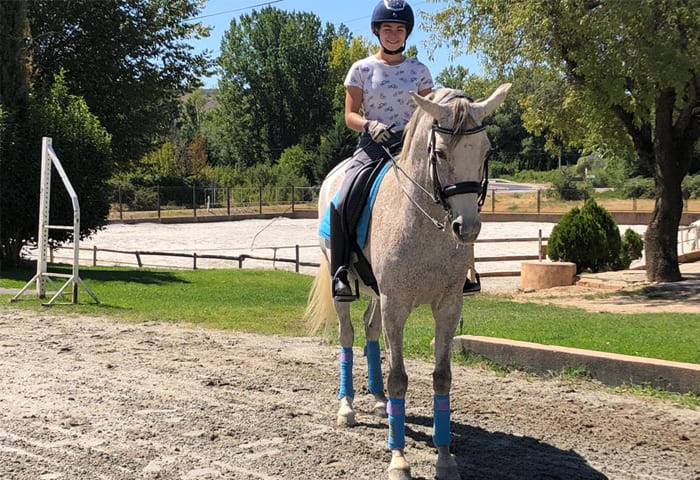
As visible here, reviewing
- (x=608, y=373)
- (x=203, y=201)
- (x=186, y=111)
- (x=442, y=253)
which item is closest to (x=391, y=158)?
(x=442, y=253)

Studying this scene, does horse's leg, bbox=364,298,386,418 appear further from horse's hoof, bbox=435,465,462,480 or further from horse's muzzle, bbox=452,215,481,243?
horse's muzzle, bbox=452,215,481,243

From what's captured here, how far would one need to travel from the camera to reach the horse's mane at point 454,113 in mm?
4512

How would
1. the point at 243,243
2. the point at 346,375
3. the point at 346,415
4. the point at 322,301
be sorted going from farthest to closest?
1. the point at 243,243
2. the point at 322,301
3. the point at 346,375
4. the point at 346,415

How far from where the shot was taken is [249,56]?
291ft

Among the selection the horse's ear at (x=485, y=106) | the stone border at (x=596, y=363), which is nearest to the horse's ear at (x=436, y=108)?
the horse's ear at (x=485, y=106)

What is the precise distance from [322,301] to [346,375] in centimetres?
129

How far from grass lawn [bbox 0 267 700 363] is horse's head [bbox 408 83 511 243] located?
15.1ft

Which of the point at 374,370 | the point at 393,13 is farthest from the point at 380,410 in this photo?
the point at 393,13

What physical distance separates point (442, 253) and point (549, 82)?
56.7 feet

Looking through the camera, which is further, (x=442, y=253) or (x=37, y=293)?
(x=37, y=293)

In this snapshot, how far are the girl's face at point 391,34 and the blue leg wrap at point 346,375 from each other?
252 centimetres

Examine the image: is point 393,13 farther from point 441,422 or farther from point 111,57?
point 111,57

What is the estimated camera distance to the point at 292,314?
13312 millimetres

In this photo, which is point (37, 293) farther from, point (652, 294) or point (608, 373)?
point (652, 294)
